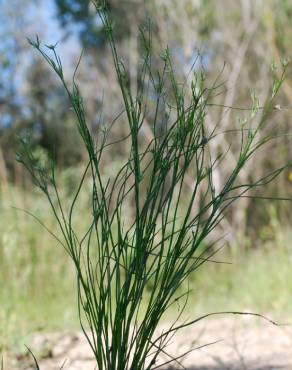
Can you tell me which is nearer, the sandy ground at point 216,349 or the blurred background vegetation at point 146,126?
the sandy ground at point 216,349

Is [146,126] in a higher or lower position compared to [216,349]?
higher

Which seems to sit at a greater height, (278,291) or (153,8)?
(153,8)

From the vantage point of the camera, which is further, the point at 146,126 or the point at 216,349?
the point at 146,126

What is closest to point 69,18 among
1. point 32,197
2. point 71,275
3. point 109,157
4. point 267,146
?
point 109,157

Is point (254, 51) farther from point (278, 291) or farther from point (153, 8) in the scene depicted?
point (278, 291)

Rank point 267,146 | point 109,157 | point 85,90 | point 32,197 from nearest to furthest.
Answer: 1. point 32,197
2. point 267,146
3. point 109,157
4. point 85,90
